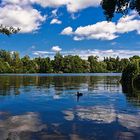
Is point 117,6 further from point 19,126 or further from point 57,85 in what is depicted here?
point 57,85

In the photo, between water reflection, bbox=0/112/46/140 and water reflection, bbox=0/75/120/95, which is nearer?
water reflection, bbox=0/112/46/140

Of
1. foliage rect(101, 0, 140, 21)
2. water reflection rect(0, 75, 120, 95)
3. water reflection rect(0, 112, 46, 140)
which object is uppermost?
foliage rect(101, 0, 140, 21)

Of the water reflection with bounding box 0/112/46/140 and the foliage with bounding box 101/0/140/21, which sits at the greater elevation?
the foliage with bounding box 101/0/140/21

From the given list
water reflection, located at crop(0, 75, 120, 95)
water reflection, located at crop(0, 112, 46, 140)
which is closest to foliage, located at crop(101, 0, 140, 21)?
water reflection, located at crop(0, 112, 46, 140)

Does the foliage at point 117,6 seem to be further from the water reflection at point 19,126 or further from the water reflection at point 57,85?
the water reflection at point 57,85

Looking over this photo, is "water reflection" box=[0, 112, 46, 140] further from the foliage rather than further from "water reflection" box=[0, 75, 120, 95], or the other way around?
"water reflection" box=[0, 75, 120, 95]

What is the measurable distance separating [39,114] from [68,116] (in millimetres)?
3408

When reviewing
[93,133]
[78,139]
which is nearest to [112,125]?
[93,133]

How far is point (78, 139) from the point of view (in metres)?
23.3

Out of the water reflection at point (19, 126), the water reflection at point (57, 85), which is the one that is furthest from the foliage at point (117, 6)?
the water reflection at point (57, 85)

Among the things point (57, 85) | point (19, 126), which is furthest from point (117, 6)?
point (57, 85)

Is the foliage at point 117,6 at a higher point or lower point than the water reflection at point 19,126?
higher

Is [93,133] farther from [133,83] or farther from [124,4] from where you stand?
[133,83]

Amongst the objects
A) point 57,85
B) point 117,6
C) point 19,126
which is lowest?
point 19,126
